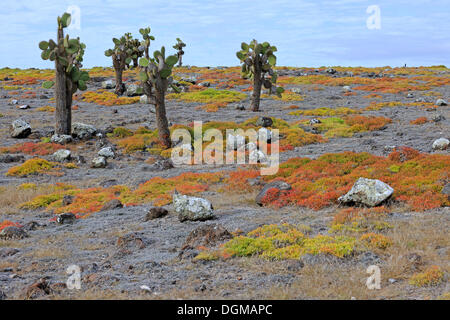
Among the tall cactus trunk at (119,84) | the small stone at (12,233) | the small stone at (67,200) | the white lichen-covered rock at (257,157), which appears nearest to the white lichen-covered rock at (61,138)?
the small stone at (67,200)

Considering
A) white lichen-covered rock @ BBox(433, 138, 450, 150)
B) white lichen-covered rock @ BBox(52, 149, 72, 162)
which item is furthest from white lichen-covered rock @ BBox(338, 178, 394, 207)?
white lichen-covered rock @ BBox(52, 149, 72, 162)

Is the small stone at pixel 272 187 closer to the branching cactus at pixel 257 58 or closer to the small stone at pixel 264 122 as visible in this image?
the small stone at pixel 264 122

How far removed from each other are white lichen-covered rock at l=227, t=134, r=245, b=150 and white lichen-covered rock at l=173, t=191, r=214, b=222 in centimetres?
1114

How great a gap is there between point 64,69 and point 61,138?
4.49 meters

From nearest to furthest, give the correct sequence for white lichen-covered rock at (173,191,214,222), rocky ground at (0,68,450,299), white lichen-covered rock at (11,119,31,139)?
rocky ground at (0,68,450,299)
white lichen-covered rock at (173,191,214,222)
white lichen-covered rock at (11,119,31,139)

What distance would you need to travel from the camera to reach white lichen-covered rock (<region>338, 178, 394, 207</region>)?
13.1 meters

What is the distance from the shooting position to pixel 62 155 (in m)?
24.1

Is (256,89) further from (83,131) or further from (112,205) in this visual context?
(112,205)

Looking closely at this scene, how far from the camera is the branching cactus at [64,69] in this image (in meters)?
27.5

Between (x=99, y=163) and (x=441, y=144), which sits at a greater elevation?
(x=441, y=144)

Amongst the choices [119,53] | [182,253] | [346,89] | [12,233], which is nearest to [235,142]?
[12,233]

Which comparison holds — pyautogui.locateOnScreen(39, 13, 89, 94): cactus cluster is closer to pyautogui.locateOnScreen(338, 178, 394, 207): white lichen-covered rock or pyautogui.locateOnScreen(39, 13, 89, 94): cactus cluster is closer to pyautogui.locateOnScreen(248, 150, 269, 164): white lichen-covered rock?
pyautogui.locateOnScreen(248, 150, 269, 164): white lichen-covered rock

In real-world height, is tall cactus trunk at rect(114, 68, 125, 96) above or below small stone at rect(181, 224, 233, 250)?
above

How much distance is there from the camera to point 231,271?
9297mm
